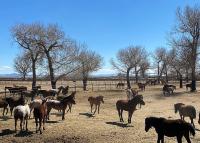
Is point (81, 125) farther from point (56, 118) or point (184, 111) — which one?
point (184, 111)

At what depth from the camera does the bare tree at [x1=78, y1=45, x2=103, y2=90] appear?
6147 cm

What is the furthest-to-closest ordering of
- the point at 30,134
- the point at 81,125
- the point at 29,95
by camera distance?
the point at 29,95
the point at 81,125
the point at 30,134

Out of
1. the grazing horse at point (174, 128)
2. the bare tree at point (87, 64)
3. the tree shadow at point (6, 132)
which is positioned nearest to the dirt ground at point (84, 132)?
the tree shadow at point (6, 132)

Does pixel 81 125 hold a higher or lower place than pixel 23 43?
lower

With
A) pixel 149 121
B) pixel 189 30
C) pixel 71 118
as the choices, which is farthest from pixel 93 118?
pixel 189 30

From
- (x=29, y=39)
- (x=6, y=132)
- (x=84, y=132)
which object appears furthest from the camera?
(x=29, y=39)

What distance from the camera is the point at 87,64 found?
223 feet

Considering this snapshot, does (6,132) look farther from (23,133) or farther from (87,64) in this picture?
(87,64)

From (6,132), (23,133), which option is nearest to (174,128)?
(23,133)

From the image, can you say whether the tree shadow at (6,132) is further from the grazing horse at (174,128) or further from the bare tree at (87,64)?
the bare tree at (87,64)

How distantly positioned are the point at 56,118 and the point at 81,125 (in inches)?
126

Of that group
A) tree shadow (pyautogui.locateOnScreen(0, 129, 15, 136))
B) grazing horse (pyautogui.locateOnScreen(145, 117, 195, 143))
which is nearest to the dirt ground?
tree shadow (pyautogui.locateOnScreen(0, 129, 15, 136))

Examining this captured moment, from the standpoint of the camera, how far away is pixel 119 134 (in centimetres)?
1905

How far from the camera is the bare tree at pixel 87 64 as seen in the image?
6147 centimetres
